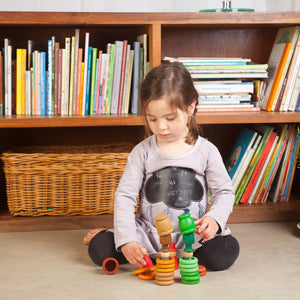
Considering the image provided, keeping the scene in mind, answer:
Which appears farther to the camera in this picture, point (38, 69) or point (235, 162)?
point (235, 162)

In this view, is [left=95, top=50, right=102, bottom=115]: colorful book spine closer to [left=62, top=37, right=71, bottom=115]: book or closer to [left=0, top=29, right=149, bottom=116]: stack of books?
[left=0, top=29, right=149, bottom=116]: stack of books

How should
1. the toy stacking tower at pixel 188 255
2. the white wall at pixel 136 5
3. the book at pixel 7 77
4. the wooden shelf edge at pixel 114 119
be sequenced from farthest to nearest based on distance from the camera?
1. the white wall at pixel 136 5
2. the book at pixel 7 77
3. the wooden shelf edge at pixel 114 119
4. the toy stacking tower at pixel 188 255

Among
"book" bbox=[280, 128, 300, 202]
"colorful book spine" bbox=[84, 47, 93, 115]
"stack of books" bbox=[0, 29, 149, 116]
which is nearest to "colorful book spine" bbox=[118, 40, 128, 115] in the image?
"stack of books" bbox=[0, 29, 149, 116]

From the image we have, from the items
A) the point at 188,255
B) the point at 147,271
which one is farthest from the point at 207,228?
the point at 147,271

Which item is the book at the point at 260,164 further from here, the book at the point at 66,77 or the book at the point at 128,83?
the book at the point at 66,77

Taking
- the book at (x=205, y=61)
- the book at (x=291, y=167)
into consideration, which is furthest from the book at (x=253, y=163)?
the book at (x=205, y=61)

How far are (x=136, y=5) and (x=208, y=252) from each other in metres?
1.18

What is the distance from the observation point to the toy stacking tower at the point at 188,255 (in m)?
1.33

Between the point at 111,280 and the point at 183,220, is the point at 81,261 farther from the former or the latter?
the point at 183,220

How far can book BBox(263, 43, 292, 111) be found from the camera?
200 cm

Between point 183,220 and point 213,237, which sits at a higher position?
point 183,220

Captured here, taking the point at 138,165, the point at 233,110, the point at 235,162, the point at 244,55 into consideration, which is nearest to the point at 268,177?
the point at 235,162

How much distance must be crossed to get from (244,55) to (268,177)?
1.75 ft

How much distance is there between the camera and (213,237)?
1485 mm
